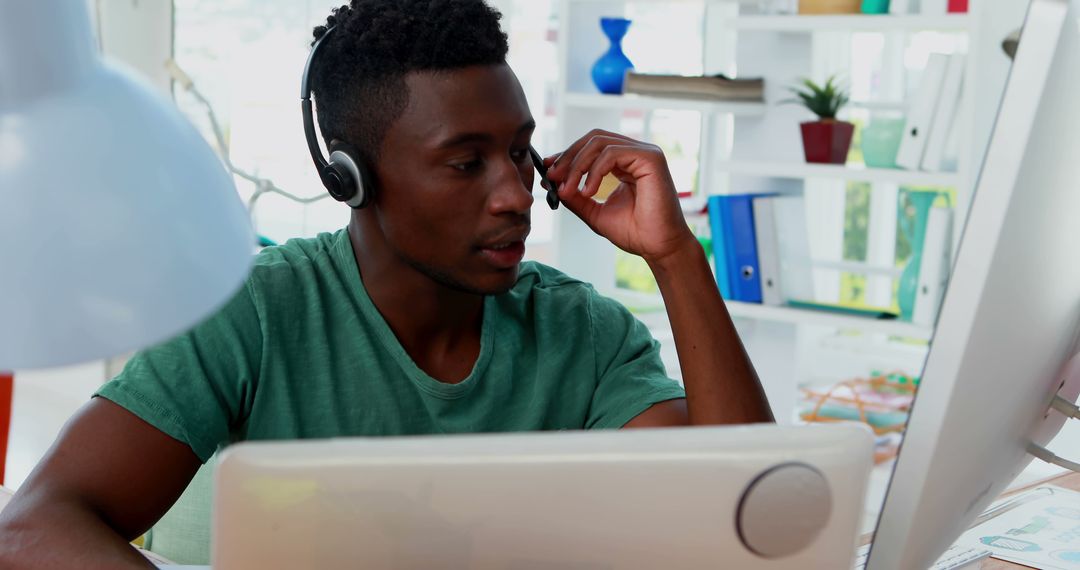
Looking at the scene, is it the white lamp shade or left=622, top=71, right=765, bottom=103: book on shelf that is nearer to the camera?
the white lamp shade

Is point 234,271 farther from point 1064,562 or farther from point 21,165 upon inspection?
point 1064,562

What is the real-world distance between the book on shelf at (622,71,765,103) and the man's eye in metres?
1.73

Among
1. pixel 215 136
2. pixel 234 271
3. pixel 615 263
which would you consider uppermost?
pixel 234 271

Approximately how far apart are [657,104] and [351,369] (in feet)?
6.11

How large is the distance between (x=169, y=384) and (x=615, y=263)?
2.33m

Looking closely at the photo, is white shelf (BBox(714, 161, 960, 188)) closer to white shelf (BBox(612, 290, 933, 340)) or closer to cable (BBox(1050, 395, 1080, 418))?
white shelf (BBox(612, 290, 933, 340))

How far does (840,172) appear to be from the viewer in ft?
9.46

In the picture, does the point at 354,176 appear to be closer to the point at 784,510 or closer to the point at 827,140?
the point at 784,510

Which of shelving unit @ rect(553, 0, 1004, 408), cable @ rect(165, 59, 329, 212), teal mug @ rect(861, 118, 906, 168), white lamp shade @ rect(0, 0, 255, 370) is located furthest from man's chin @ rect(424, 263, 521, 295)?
cable @ rect(165, 59, 329, 212)

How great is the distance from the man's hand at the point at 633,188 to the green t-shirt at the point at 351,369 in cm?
11

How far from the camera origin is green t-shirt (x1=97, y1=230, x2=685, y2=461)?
49.5 inches

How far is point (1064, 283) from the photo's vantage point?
0.96m

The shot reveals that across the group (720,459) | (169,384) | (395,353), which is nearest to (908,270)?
(395,353)

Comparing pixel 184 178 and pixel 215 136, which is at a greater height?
pixel 184 178
